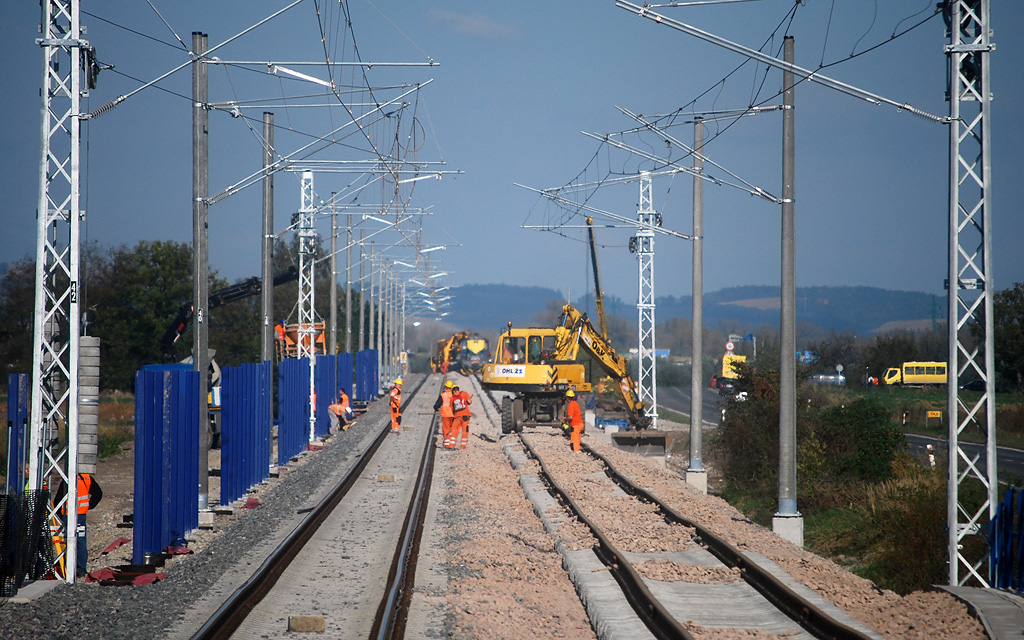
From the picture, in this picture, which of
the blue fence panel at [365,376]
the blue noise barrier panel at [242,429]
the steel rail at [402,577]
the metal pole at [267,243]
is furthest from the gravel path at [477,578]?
the blue fence panel at [365,376]

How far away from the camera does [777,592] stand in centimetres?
1061

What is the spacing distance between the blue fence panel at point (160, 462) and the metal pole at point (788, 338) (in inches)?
367

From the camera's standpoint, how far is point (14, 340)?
51438 millimetres

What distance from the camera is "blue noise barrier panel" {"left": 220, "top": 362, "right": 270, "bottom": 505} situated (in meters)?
18.0

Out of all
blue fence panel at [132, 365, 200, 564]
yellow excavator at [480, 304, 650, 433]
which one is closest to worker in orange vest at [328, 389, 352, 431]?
yellow excavator at [480, 304, 650, 433]

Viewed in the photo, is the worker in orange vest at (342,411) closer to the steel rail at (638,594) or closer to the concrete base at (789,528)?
the steel rail at (638,594)

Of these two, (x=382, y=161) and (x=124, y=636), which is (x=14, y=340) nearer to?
(x=382, y=161)

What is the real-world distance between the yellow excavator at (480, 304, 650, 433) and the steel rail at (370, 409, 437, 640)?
14.0 metres

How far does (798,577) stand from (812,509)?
1064 cm

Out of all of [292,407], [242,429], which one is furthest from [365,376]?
[242,429]

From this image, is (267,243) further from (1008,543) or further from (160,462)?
(1008,543)

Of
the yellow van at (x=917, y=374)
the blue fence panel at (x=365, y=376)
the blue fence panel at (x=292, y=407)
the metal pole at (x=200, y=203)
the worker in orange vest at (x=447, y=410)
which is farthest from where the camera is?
the yellow van at (x=917, y=374)

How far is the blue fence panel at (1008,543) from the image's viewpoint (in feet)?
34.2

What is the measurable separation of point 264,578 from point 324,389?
23.1 metres
